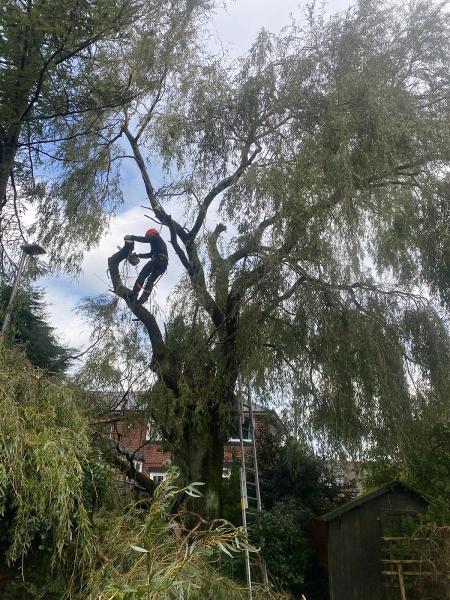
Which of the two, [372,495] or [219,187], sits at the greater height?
[219,187]

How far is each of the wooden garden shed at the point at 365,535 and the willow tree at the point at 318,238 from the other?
266 cm

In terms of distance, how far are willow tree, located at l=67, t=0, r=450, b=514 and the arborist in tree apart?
0.25 m

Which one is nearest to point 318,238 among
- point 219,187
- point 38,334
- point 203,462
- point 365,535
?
point 219,187

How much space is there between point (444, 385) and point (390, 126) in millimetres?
3426

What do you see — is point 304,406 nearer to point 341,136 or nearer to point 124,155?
point 341,136

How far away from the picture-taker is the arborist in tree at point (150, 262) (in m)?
8.03

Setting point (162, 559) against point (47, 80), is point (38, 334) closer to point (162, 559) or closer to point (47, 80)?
point (47, 80)

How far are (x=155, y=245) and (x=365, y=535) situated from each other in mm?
5959

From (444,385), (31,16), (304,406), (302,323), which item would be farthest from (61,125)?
(444,385)

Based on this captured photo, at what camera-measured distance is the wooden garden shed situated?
9164 mm

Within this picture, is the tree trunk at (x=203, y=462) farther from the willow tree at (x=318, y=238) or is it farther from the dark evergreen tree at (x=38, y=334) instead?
the dark evergreen tree at (x=38, y=334)

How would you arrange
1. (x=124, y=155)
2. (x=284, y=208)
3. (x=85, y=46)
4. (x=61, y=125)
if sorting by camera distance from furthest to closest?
(x=124, y=155), (x=61, y=125), (x=85, y=46), (x=284, y=208)

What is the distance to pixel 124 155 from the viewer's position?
9922mm

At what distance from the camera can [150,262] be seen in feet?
27.7
